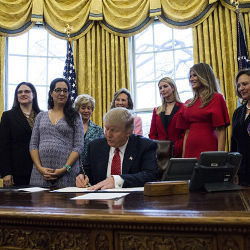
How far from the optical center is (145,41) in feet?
19.7

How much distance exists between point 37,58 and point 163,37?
7.99 feet

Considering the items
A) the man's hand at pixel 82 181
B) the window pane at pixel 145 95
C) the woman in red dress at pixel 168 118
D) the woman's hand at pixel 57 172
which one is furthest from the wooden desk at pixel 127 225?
the window pane at pixel 145 95

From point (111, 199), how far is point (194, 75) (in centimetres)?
200

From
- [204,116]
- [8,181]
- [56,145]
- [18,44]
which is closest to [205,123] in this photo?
[204,116]

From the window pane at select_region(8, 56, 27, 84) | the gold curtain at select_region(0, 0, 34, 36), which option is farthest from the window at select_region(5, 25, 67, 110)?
the gold curtain at select_region(0, 0, 34, 36)

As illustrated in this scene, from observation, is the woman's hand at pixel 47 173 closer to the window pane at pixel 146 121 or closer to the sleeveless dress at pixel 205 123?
the sleeveless dress at pixel 205 123

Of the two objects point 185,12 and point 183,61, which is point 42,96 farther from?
point 185,12

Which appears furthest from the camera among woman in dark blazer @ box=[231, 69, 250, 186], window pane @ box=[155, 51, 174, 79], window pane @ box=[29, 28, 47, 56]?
window pane @ box=[29, 28, 47, 56]

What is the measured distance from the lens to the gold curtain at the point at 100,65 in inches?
217

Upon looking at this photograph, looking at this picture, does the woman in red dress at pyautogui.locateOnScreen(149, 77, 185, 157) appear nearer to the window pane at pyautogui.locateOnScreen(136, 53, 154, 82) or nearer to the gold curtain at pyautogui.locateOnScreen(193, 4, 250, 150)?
the gold curtain at pyautogui.locateOnScreen(193, 4, 250, 150)

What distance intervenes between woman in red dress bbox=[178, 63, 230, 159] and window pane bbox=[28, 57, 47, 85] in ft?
12.3

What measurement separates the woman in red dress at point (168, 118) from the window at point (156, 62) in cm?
212

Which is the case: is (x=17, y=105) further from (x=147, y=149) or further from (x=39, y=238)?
(x=39, y=238)

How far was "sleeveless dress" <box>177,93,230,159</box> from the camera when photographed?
2875 millimetres
